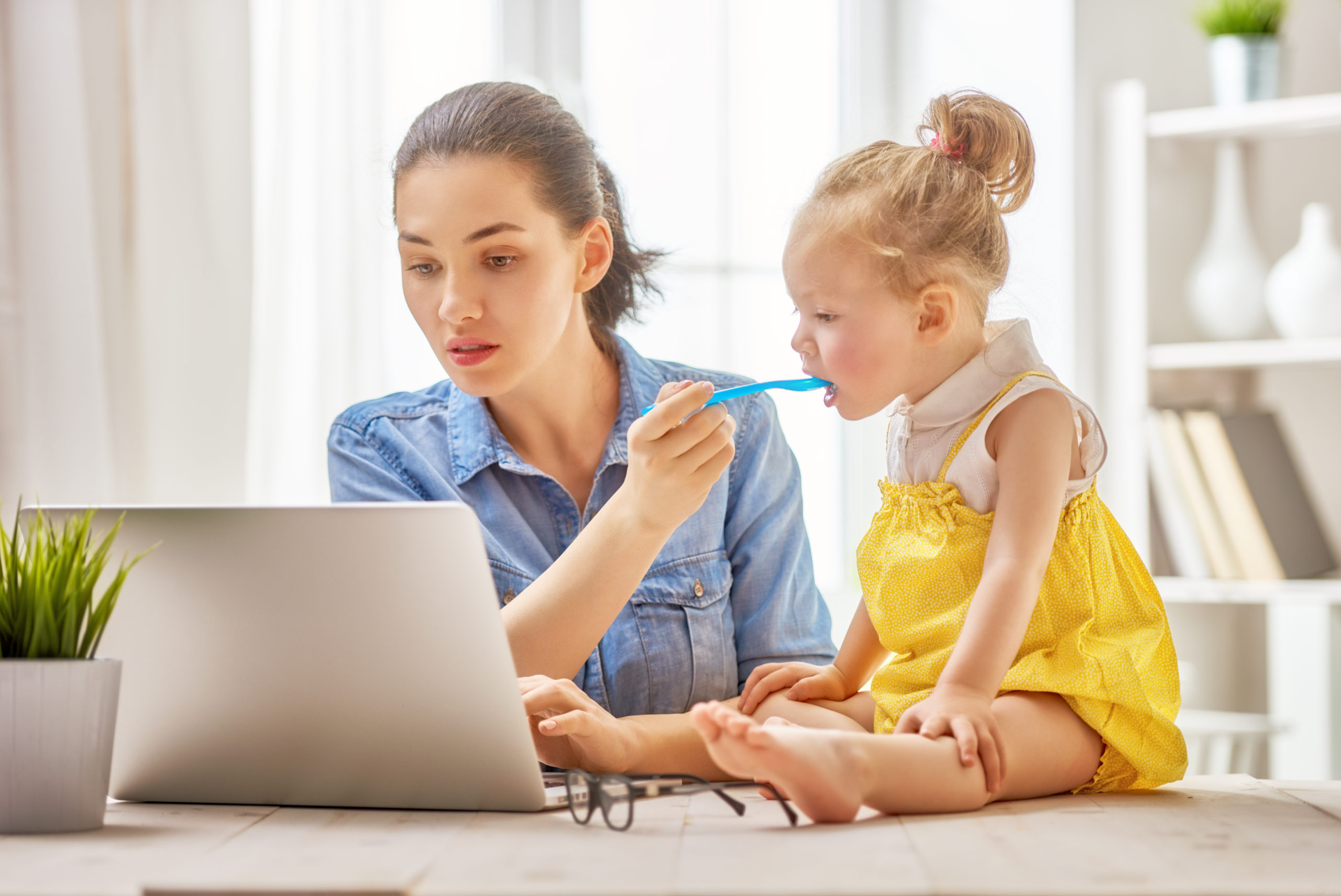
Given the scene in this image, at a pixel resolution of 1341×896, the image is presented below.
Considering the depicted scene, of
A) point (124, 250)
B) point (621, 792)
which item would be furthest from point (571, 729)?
point (124, 250)

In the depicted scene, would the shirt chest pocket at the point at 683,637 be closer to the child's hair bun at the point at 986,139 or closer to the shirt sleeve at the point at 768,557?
the shirt sleeve at the point at 768,557

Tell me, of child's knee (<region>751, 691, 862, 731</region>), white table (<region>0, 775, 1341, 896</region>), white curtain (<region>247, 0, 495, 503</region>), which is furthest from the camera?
white curtain (<region>247, 0, 495, 503</region>)

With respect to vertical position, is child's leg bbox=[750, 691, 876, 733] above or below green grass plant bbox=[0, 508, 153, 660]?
below

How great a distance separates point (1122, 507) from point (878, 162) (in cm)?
146

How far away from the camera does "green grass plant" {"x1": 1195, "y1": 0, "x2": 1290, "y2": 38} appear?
221 cm

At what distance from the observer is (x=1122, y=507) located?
2.31m

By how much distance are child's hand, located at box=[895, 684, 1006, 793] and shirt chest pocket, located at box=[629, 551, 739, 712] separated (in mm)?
438

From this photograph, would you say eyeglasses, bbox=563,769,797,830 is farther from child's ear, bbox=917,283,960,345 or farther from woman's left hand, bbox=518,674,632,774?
child's ear, bbox=917,283,960,345

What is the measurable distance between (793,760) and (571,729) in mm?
226

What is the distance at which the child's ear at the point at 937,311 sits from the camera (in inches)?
40.8

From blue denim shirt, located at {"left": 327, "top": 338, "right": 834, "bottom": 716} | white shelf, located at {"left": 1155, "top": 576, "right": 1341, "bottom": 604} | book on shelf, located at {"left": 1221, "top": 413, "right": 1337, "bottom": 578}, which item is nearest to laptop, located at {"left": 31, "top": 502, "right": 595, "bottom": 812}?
blue denim shirt, located at {"left": 327, "top": 338, "right": 834, "bottom": 716}

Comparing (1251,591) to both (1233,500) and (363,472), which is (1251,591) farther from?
(363,472)

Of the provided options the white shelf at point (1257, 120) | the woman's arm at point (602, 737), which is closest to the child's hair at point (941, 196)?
the woman's arm at point (602, 737)

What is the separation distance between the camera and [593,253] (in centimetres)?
137
